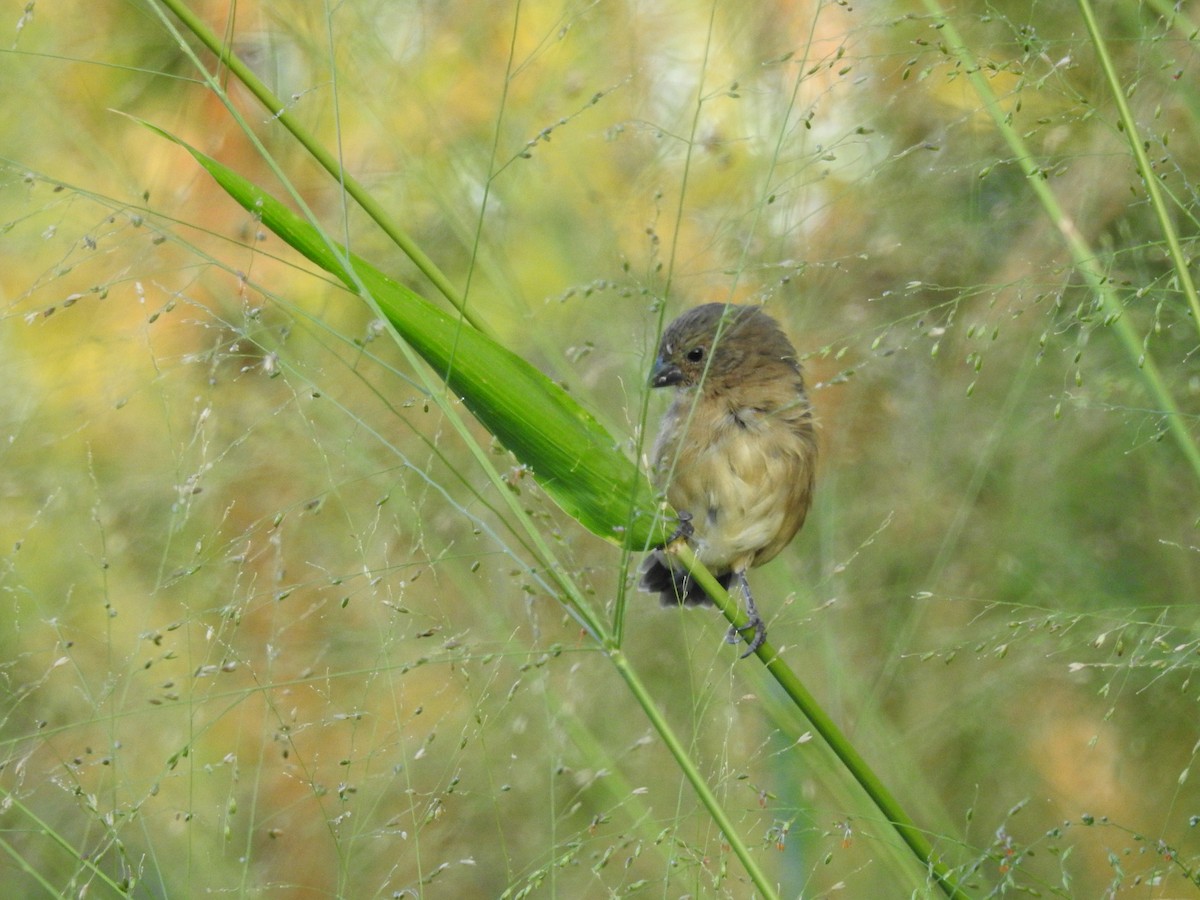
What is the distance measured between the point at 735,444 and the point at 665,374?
230mm

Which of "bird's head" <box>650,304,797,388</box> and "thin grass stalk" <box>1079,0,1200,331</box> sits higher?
"thin grass stalk" <box>1079,0,1200,331</box>

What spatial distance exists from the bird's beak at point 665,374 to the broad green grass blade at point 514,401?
1142 millimetres

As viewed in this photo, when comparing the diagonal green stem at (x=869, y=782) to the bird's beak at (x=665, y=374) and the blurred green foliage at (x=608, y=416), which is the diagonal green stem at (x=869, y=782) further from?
the bird's beak at (x=665, y=374)

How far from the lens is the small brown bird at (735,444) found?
2846mm

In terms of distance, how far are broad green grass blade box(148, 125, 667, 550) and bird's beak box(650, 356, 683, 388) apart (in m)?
1.14

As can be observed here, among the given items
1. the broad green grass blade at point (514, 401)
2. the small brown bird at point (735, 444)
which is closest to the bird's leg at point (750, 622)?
the small brown bird at point (735, 444)

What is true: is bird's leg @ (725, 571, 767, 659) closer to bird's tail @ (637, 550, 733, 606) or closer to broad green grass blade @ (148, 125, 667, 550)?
bird's tail @ (637, 550, 733, 606)

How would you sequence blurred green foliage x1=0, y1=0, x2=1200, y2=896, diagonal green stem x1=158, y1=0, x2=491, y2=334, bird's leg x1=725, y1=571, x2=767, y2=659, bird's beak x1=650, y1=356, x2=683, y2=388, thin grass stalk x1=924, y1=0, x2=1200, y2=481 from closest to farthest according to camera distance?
diagonal green stem x1=158, y1=0, x2=491, y2=334 < thin grass stalk x1=924, y1=0, x2=1200, y2=481 < bird's leg x1=725, y1=571, x2=767, y2=659 < blurred green foliage x1=0, y1=0, x2=1200, y2=896 < bird's beak x1=650, y1=356, x2=683, y2=388

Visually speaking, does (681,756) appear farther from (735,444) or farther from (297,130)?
(735,444)

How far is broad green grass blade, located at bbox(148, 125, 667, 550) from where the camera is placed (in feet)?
4.90

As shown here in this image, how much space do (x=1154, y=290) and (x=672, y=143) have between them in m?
1.18

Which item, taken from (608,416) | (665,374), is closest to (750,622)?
(608,416)

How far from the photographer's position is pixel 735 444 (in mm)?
2873

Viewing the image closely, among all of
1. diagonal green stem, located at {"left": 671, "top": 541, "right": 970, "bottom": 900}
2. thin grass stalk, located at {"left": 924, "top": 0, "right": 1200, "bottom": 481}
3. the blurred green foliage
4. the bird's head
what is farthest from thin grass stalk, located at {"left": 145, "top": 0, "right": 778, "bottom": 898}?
the bird's head
